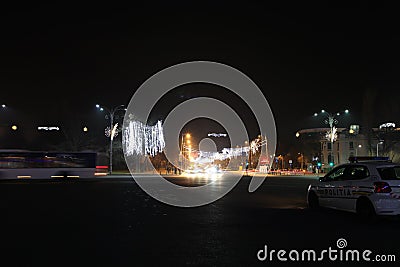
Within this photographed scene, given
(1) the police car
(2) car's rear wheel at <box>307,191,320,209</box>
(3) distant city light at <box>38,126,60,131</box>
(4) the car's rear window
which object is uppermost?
(3) distant city light at <box>38,126,60,131</box>

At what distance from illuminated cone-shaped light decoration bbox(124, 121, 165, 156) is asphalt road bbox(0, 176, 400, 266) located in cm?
4344

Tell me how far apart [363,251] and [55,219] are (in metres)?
8.77

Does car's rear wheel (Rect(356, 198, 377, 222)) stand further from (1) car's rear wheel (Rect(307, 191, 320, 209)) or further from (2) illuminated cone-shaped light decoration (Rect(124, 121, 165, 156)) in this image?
(2) illuminated cone-shaped light decoration (Rect(124, 121, 165, 156))

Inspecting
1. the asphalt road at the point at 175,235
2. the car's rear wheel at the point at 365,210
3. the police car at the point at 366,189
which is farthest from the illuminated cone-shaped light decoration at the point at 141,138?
the car's rear wheel at the point at 365,210

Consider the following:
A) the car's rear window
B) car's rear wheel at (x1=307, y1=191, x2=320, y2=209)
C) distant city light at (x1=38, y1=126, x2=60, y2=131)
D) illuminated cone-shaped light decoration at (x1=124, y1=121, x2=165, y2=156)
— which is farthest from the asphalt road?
distant city light at (x1=38, y1=126, x2=60, y2=131)

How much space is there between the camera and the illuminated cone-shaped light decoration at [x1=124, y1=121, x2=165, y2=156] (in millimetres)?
58969

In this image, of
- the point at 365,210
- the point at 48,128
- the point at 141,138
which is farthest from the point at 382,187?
the point at 48,128

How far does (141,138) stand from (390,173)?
49.5 meters

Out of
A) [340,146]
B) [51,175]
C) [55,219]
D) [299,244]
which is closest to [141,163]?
[51,175]

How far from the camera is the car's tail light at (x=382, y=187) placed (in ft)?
38.4

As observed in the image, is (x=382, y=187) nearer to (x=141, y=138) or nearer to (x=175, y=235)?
(x=175, y=235)

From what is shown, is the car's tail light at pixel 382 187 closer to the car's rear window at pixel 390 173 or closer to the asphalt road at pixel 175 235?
the car's rear window at pixel 390 173

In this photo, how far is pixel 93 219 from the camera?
12.9 meters

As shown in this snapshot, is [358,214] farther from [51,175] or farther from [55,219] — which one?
[51,175]
